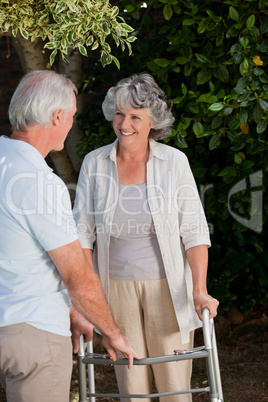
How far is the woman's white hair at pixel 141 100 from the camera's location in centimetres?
254

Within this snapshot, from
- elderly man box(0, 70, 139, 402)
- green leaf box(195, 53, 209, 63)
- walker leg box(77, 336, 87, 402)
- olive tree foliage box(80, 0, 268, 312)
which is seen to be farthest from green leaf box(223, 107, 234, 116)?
walker leg box(77, 336, 87, 402)

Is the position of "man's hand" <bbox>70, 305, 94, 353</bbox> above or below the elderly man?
below

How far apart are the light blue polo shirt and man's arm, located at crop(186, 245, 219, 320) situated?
0.77 m

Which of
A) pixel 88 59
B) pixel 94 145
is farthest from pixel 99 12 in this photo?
pixel 88 59

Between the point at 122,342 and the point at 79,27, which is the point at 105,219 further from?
the point at 79,27

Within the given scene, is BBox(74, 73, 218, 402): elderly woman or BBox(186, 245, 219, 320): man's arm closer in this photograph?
BBox(186, 245, 219, 320): man's arm

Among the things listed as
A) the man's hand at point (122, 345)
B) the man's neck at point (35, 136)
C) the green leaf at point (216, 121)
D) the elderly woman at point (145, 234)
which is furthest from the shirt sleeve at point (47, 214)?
the green leaf at point (216, 121)

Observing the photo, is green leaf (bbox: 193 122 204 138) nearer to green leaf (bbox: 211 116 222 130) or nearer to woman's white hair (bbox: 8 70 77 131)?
green leaf (bbox: 211 116 222 130)

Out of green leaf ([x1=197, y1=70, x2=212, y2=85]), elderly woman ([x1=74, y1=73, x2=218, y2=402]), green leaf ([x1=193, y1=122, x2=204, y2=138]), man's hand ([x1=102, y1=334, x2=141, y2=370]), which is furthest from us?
green leaf ([x1=197, y1=70, x2=212, y2=85])

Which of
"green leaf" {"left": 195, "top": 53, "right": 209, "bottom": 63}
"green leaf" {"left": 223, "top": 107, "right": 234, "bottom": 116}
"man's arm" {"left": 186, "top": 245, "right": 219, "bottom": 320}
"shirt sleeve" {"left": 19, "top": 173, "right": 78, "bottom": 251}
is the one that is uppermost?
"green leaf" {"left": 195, "top": 53, "right": 209, "bottom": 63}

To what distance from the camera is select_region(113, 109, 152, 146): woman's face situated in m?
2.55

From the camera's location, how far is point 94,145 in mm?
3980

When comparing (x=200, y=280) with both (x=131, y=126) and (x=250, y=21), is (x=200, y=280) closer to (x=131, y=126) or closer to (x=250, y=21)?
(x=131, y=126)

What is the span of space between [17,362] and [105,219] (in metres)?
0.91
